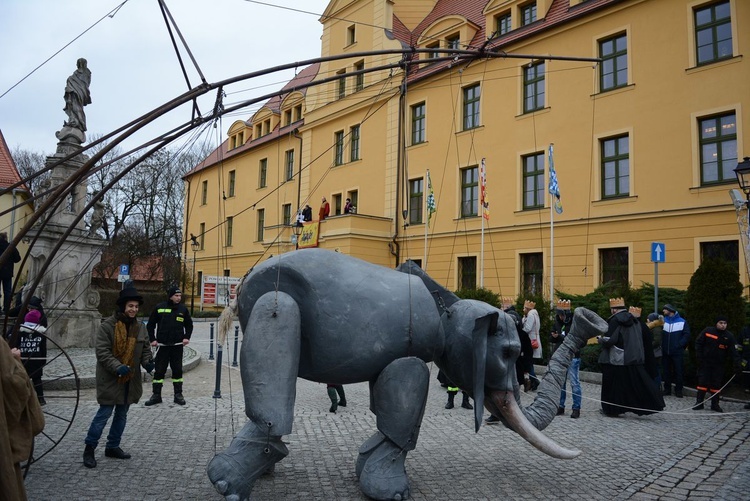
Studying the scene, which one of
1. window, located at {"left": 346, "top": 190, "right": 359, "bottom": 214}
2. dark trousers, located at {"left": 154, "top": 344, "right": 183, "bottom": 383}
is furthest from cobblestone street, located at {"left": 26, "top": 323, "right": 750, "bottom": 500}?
window, located at {"left": 346, "top": 190, "right": 359, "bottom": 214}

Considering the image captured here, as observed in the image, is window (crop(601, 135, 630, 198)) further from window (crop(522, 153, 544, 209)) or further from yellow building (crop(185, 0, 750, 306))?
window (crop(522, 153, 544, 209))

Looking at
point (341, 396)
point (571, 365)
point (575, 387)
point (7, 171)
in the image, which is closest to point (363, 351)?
point (341, 396)

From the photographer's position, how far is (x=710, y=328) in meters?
9.02

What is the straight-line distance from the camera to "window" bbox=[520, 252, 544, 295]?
1841cm

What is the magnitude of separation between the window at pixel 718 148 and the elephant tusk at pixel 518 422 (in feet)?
42.8

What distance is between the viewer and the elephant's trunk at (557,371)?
4891mm

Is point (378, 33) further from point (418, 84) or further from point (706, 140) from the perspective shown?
point (706, 140)

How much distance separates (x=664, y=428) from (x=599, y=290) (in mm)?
7496

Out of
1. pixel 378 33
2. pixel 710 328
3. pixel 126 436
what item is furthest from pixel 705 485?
pixel 378 33

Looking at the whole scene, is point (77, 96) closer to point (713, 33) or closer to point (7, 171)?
point (713, 33)

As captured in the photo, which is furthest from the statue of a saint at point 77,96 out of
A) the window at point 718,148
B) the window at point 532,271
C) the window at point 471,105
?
the window at point 718,148

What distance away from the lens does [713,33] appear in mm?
15086

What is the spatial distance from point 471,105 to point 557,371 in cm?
1703

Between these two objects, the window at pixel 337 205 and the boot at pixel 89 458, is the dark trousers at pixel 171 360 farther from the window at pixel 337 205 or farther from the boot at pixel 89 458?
the window at pixel 337 205
